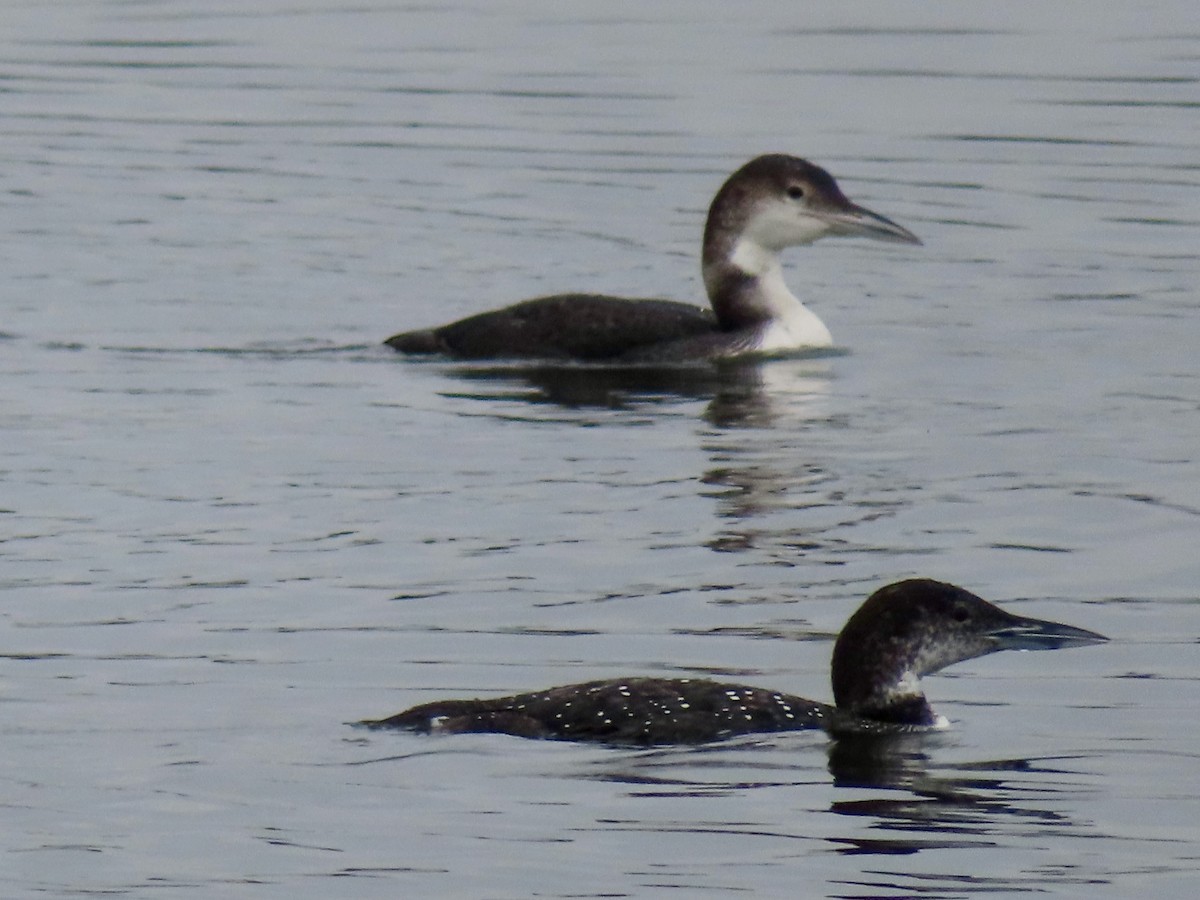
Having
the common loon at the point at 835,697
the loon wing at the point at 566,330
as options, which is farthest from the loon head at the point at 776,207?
the common loon at the point at 835,697

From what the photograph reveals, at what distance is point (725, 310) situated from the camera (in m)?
15.1

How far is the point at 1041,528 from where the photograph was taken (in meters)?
11.1

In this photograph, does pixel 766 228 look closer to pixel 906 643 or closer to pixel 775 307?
pixel 775 307

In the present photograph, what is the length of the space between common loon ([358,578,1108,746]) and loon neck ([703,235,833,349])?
6.11 meters

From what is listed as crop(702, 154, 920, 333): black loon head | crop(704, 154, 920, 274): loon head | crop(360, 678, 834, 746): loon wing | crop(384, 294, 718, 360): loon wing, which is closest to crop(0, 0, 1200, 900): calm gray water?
crop(360, 678, 834, 746): loon wing

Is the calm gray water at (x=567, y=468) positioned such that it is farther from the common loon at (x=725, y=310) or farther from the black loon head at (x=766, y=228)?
the black loon head at (x=766, y=228)

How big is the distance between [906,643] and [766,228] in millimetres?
6690

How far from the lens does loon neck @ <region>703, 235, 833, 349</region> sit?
1500 centimetres

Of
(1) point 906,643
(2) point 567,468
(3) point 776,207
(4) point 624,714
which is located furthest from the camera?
(3) point 776,207

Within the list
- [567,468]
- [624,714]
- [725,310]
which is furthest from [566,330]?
[624,714]

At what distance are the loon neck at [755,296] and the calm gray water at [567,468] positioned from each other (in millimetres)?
252

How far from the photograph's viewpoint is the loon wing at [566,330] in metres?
14.6

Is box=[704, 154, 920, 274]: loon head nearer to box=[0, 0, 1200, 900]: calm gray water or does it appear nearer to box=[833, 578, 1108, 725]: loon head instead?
box=[0, 0, 1200, 900]: calm gray water

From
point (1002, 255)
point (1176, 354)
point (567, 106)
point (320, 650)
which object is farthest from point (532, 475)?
point (567, 106)
